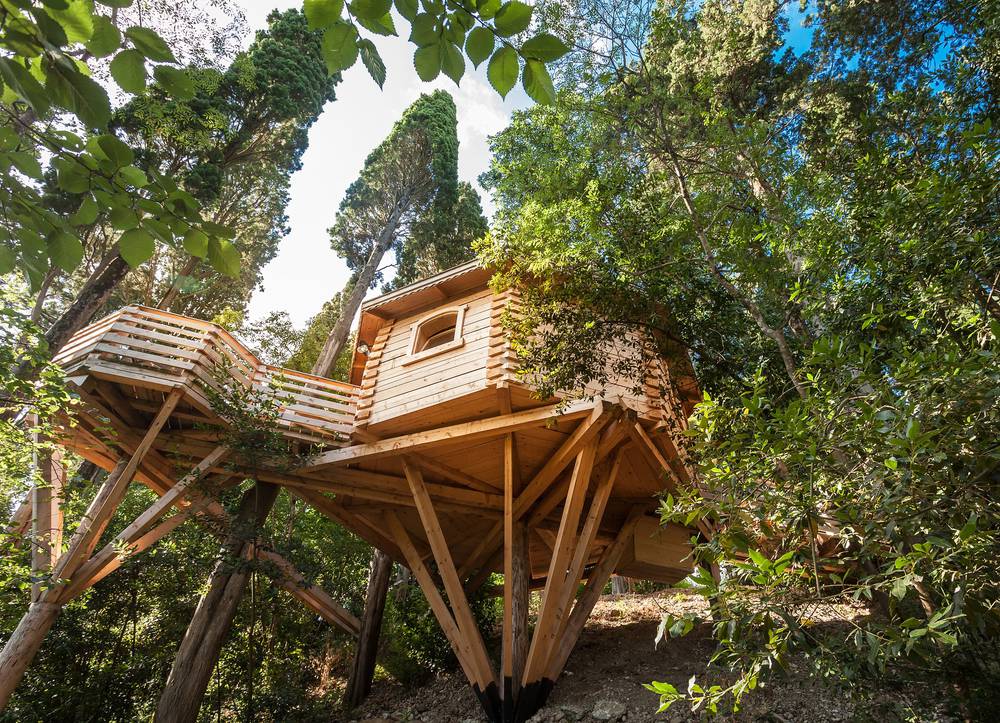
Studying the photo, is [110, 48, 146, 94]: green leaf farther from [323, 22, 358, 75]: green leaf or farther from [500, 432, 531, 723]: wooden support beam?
[500, 432, 531, 723]: wooden support beam

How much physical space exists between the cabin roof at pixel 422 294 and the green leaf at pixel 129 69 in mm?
6573

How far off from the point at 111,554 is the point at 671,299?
686cm

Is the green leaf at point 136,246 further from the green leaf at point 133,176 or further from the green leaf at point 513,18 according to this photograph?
the green leaf at point 513,18

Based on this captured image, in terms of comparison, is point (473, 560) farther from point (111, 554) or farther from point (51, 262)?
point (51, 262)

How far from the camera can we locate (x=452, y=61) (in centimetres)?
135

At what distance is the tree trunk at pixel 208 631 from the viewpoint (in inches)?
→ 250

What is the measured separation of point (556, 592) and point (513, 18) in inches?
246

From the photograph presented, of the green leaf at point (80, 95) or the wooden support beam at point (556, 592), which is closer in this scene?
the green leaf at point (80, 95)

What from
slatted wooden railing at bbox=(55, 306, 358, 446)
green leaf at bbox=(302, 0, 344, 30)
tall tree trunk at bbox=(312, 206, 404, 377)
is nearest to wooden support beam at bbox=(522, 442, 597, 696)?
slatted wooden railing at bbox=(55, 306, 358, 446)

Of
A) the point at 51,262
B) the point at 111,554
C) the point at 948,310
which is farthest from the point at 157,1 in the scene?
the point at 948,310

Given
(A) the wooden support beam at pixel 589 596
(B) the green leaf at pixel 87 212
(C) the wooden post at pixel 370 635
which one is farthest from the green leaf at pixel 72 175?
(C) the wooden post at pixel 370 635

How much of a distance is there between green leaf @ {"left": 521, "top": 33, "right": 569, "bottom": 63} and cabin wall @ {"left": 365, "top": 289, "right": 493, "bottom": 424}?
221 inches

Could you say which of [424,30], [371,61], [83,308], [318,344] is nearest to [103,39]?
[371,61]

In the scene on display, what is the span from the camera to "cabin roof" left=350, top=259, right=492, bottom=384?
8188 millimetres
